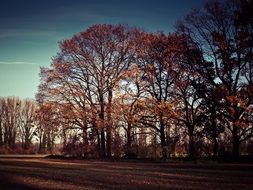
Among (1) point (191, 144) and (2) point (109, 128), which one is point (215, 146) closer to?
(1) point (191, 144)

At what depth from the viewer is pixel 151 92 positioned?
3859 cm

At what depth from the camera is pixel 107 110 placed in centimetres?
3816

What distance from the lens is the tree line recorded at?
1266 inches

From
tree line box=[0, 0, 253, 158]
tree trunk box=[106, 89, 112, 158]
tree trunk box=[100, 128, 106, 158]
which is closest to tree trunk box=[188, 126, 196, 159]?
tree line box=[0, 0, 253, 158]

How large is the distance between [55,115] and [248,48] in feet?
65.0

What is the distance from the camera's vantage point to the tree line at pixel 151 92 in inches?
1266

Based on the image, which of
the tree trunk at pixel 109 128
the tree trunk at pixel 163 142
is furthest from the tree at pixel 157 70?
the tree trunk at pixel 109 128

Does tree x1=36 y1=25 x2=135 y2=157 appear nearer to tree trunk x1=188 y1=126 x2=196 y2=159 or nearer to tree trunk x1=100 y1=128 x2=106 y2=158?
tree trunk x1=100 y1=128 x2=106 y2=158

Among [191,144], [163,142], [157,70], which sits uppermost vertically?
[157,70]

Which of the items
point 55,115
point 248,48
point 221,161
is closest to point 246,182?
point 221,161

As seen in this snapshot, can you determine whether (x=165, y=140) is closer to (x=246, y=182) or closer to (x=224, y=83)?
(x=224, y=83)

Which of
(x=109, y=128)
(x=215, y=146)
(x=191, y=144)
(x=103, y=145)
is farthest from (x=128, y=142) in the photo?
(x=215, y=146)

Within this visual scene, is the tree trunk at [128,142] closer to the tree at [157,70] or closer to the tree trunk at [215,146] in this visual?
the tree at [157,70]

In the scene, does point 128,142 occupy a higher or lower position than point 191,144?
higher
